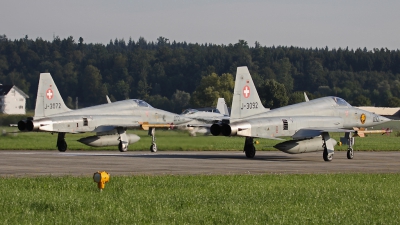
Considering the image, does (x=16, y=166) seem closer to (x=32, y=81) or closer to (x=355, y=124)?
(x=355, y=124)

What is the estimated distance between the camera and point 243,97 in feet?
96.6

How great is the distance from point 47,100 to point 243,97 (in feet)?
36.3

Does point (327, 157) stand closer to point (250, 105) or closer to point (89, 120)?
point (250, 105)

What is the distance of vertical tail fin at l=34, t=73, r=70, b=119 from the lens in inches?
1396

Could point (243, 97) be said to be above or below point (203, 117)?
below

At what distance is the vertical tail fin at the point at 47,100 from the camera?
35.5 m

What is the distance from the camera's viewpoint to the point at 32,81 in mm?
149500

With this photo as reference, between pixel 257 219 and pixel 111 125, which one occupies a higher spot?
pixel 111 125

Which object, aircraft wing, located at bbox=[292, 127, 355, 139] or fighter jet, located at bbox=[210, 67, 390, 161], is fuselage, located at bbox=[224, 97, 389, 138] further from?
aircraft wing, located at bbox=[292, 127, 355, 139]

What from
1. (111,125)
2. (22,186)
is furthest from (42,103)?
(22,186)

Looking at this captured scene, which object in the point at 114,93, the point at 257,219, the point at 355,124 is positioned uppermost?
the point at 114,93

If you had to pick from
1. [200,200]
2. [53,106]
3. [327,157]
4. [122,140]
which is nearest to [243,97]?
[327,157]

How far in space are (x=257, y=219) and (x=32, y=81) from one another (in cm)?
14182

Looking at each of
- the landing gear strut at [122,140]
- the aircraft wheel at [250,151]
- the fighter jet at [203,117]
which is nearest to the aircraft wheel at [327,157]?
the aircraft wheel at [250,151]
